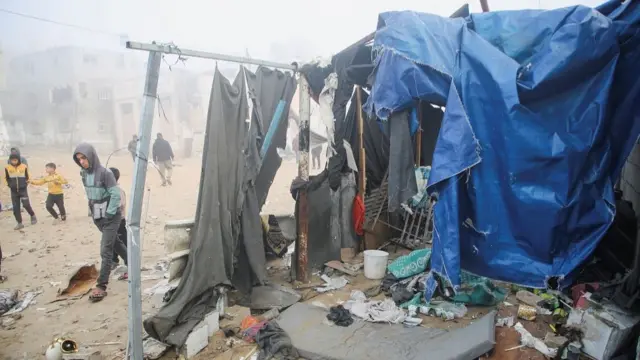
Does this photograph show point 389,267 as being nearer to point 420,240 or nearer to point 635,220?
point 420,240

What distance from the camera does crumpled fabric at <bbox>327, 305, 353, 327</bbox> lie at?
3.75 meters

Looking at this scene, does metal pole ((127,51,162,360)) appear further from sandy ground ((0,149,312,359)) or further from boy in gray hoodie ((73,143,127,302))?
boy in gray hoodie ((73,143,127,302))

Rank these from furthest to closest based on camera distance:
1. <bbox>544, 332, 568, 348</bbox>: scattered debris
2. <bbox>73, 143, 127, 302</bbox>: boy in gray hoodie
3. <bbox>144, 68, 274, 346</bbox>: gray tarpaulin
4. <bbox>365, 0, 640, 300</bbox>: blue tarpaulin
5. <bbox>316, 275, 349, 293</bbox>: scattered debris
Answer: <bbox>73, 143, 127, 302</bbox>: boy in gray hoodie < <bbox>316, 275, 349, 293</bbox>: scattered debris < <bbox>144, 68, 274, 346</bbox>: gray tarpaulin < <bbox>544, 332, 568, 348</bbox>: scattered debris < <bbox>365, 0, 640, 300</bbox>: blue tarpaulin

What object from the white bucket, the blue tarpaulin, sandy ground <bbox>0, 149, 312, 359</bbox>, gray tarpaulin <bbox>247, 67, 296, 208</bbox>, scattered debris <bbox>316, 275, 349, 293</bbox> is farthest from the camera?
the white bucket

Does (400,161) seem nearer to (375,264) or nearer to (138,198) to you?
(375,264)

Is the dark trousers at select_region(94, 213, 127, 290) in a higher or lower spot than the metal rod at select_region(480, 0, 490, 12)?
lower

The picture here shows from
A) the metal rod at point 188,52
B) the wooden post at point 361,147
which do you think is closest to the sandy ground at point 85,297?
the wooden post at point 361,147

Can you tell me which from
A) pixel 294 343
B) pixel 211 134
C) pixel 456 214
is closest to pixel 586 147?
pixel 456 214

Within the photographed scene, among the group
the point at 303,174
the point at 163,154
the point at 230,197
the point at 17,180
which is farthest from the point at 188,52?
the point at 163,154

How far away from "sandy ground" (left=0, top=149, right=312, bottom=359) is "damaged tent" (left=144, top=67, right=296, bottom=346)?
0.74 m

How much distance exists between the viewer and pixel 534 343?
3.09 m

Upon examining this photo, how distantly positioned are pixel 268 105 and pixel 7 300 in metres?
4.38

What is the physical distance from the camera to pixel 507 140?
2939 mm

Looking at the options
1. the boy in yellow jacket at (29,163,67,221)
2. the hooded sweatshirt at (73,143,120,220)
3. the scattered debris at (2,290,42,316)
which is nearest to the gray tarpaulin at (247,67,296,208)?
the hooded sweatshirt at (73,143,120,220)
